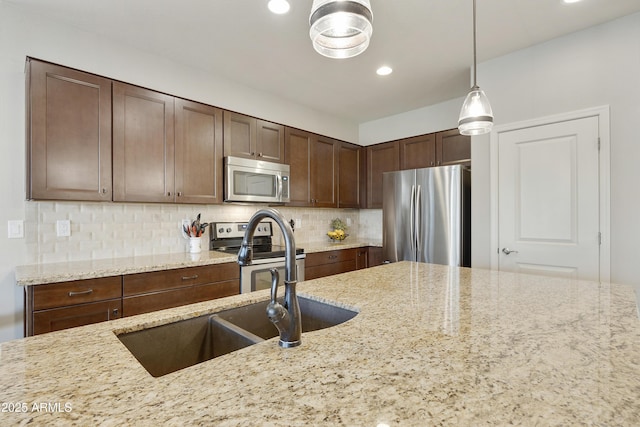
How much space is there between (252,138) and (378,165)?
189cm

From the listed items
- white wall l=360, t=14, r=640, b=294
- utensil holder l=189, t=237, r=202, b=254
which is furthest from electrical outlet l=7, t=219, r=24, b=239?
white wall l=360, t=14, r=640, b=294

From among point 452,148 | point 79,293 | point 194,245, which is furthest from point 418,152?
point 79,293

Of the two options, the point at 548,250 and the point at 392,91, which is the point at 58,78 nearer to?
the point at 392,91

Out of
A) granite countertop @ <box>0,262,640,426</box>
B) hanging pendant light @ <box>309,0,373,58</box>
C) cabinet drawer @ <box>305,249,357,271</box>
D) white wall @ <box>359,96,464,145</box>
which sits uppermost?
white wall @ <box>359,96,464,145</box>

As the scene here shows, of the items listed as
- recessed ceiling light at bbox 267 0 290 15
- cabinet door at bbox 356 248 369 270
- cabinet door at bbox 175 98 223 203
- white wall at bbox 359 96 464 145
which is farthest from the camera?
cabinet door at bbox 356 248 369 270

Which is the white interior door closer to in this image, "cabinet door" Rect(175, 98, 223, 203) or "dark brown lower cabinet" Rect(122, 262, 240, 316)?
"dark brown lower cabinet" Rect(122, 262, 240, 316)

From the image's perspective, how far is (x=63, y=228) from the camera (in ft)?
7.61

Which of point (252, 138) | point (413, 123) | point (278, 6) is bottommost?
point (252, 138)

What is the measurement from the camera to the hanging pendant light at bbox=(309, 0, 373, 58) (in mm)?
983

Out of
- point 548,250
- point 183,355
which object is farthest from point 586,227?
point 183,355

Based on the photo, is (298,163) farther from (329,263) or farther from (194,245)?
(194,245)

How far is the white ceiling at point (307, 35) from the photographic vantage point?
207 cm

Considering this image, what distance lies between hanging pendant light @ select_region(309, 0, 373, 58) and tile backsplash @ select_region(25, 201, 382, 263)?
7.36ft

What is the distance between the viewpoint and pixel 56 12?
83.5 inches
